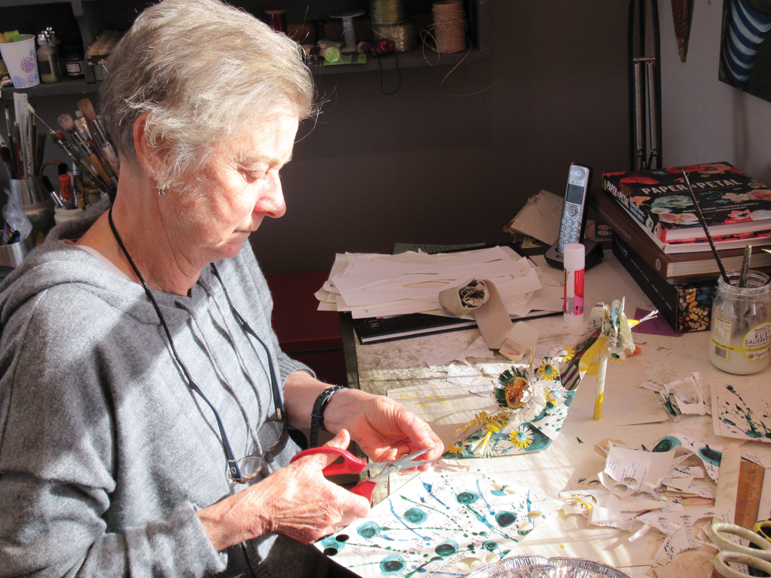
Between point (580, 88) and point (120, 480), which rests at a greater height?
point (580, 88)

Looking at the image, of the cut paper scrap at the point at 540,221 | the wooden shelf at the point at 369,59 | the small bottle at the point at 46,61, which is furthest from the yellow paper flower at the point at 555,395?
the small bottle at the point at 46,61

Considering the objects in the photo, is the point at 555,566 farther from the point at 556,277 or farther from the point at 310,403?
the point at 556,277

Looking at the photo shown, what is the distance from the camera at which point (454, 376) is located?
1.24 meters

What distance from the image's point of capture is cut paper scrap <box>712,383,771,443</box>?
997 mm

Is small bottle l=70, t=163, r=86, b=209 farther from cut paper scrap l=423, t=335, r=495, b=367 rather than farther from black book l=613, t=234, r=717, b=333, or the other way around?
black book l=613, t=234, r=717, b=333

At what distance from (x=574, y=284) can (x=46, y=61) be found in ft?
5.28

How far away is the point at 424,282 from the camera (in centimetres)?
154

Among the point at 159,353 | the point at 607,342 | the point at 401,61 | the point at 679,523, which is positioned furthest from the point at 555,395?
the point at 401,61

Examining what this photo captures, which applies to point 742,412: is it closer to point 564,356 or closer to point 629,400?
point 629,400

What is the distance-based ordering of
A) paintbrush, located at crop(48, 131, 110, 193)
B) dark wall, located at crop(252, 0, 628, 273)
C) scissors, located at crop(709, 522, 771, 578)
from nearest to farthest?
scissors, located at crop(709, 522, 771, 578) → paintbrush, located at crop(48, 131, 110, 193) → dark wall, located at crop(252, 0, 628, 273)

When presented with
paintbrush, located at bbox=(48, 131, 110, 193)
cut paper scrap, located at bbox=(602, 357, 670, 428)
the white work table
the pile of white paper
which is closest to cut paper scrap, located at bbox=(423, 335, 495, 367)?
the white work table

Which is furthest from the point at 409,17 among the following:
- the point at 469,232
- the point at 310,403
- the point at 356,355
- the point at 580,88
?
the point at 310,403

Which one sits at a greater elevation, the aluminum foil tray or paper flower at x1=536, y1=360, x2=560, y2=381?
paper flower at x1=536, y1=360, x2=560, y2=381

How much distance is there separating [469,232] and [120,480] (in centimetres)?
168
